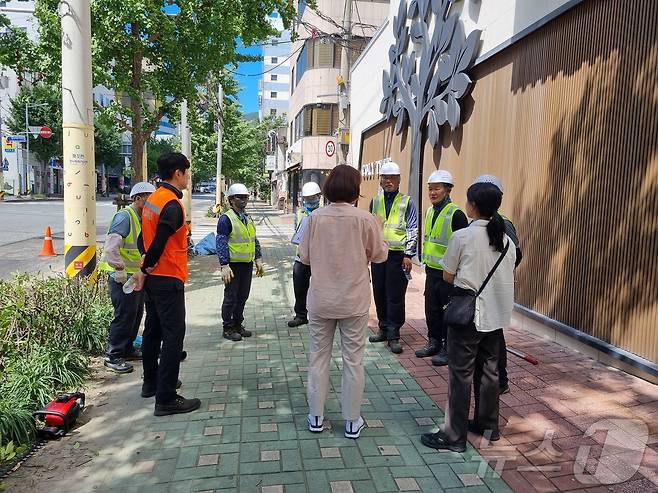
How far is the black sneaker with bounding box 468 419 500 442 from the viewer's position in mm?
3508

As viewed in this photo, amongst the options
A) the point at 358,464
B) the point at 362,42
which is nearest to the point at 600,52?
the point at 358,464

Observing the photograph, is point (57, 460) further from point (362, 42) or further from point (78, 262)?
point (362, 42)

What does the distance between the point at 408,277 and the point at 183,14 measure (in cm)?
675

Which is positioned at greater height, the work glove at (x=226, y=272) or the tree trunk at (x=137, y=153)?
the tree trunk at (x=137, y=153)

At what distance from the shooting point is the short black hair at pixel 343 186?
350 centimetres

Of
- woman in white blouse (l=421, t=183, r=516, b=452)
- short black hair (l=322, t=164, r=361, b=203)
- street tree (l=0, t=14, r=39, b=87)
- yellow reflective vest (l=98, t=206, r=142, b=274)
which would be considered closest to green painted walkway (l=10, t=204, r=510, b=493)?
woman in white blouse (l=421, t=183, r=516, b=452)

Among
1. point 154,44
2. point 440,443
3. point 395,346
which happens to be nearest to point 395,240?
point 395,346

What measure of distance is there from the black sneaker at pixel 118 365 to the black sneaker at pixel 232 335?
1.25 meters

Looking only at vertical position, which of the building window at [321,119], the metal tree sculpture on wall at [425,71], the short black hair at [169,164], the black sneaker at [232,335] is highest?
the building window at [321,119]

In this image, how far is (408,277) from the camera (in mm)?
5434

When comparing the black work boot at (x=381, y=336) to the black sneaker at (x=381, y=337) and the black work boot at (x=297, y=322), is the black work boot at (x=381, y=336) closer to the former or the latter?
the black sneaker at (x=381, y=337)

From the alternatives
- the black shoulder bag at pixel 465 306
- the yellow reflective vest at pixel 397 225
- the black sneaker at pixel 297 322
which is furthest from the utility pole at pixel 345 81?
the black shoulder bag at pixel 465 306

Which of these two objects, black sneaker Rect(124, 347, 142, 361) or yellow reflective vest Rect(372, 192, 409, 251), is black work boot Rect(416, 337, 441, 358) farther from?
black sneaker Rect(124, 347, 142, 361)

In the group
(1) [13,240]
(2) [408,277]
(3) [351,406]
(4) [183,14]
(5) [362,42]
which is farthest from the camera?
(5) [362,42]
